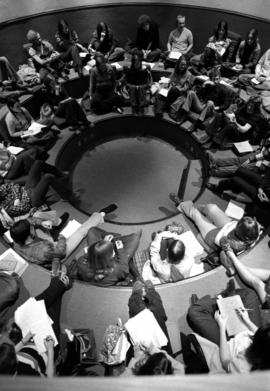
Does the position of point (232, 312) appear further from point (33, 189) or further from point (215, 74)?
point (215, 74)

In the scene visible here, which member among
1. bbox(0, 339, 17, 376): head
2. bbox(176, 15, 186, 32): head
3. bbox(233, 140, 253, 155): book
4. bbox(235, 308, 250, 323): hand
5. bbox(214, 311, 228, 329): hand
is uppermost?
bbox(176, 15, 186, 32): head

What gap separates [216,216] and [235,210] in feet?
1.51

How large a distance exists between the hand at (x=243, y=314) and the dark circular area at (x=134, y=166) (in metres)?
2.12

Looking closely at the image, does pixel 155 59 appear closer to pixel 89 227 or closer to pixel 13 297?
pixel 89 227

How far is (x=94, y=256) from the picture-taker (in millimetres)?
3574

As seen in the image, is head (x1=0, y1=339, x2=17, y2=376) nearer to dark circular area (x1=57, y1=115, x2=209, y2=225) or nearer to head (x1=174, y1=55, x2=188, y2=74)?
dark circular area (x1=57, y1=115, x2=209, y2=225)

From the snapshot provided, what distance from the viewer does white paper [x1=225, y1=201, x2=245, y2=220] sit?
4643mm

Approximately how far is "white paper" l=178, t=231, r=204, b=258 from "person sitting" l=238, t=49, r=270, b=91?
3705mm

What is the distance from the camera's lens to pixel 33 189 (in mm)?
4930

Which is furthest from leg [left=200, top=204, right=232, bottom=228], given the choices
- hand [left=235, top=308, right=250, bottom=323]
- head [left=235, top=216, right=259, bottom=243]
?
hand [left=235, top=308, right=250, bottom=323]

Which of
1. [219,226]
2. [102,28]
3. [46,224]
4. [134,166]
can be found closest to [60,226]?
[46,224]

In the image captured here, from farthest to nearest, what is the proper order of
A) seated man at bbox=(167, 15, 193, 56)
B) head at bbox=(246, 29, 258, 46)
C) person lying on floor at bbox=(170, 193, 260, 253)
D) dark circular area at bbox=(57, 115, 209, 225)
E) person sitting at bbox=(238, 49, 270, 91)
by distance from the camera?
seated man at bbox=(167, 15, 193, 56) < head at bbox=(246, 29, 258, 46) < person sitting at bbox=(238, 49, 270, 91) < dark circular area at bbox=(57, 115, 209, 225) < person lying on floor at bbox=(170, 193, 260, 253)

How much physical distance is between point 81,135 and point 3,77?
2149 mm

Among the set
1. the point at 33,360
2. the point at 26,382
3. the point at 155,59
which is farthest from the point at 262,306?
the point at 155,59
